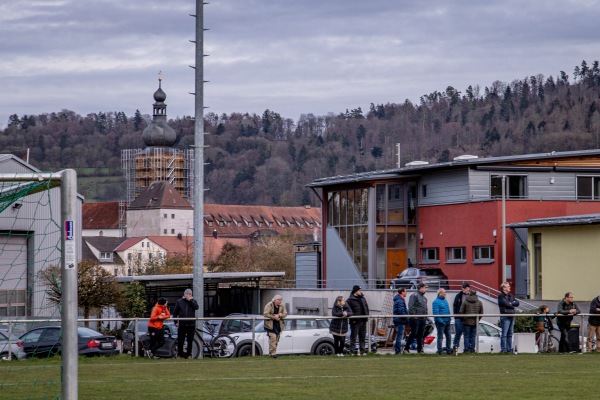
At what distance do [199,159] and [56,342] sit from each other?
7457 millimetres

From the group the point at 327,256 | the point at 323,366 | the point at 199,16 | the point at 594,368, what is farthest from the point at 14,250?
the point at 327,256

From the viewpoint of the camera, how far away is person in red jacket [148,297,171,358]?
2628cm

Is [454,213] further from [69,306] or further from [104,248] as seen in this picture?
[104,248]

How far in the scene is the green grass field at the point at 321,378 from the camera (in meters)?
16.1

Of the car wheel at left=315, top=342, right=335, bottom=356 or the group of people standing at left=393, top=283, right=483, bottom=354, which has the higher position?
the group of people standing at left=393, top=283, right=483, bottom=354

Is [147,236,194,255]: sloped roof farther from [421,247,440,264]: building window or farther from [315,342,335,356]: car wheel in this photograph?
[315,342,335,356]: car wheel

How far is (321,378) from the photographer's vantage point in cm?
1911

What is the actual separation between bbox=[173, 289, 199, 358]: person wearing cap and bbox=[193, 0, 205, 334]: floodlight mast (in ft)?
7.13

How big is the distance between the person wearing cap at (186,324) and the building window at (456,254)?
28.7 m

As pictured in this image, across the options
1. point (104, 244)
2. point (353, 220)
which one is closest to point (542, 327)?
point (353, 220)

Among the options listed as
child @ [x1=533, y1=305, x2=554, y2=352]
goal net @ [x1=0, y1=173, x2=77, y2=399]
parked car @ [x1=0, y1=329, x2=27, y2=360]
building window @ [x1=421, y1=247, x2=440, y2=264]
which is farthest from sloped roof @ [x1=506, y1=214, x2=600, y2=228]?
parked car @ [x1=0, y1=329, x2=27, y2=360]

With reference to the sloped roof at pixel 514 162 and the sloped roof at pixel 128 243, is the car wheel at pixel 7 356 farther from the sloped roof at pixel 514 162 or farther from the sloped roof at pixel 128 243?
the sloped roof at pixel 128 243

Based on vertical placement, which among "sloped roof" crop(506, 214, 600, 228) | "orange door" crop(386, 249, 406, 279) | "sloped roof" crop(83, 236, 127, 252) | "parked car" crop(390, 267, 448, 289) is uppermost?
"sloped roof" crop(83, 236, 127, 252)

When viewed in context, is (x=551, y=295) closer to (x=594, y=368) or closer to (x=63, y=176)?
(x=594, y=368)
